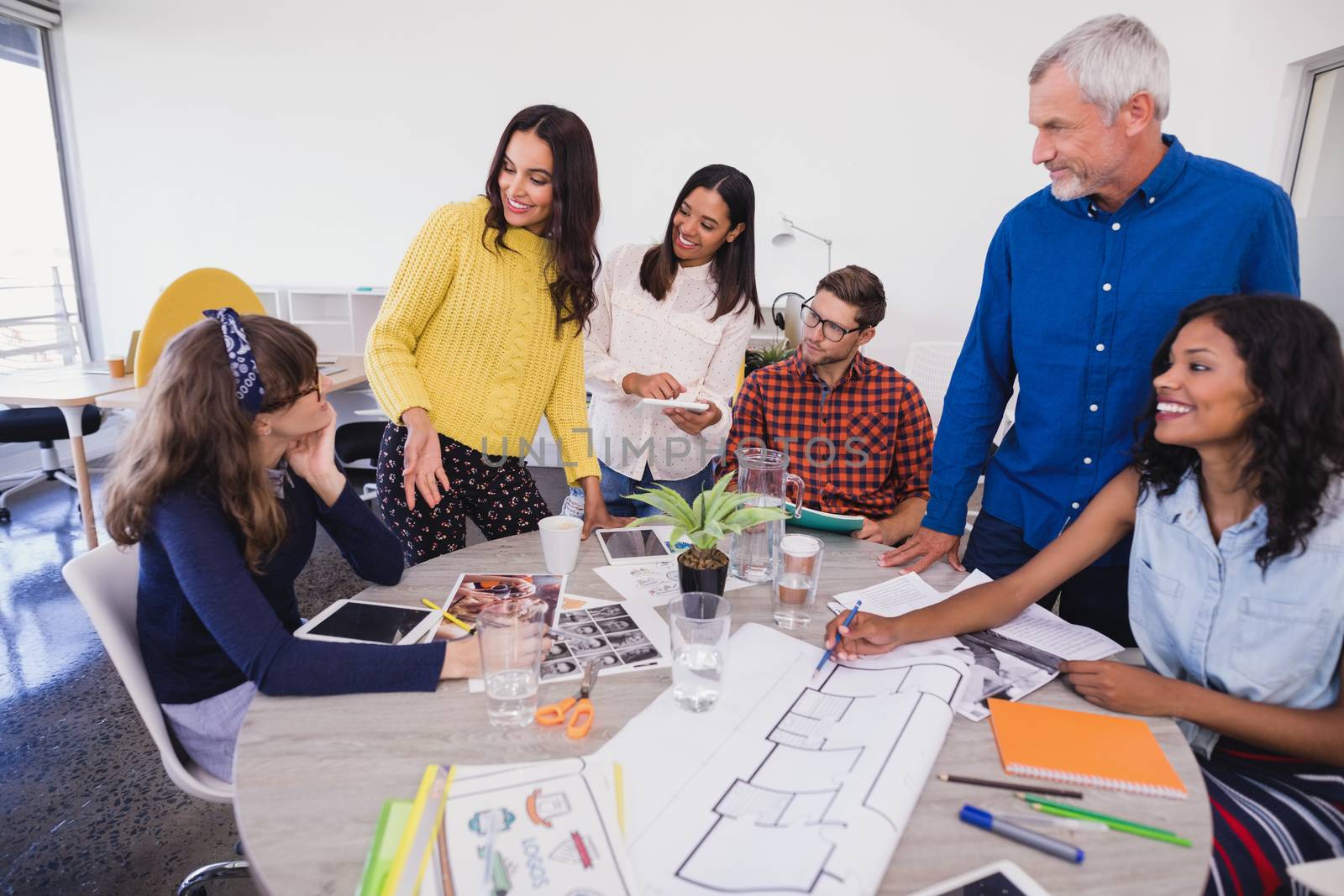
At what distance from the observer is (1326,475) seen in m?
1.14

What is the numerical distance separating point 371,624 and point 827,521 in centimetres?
101

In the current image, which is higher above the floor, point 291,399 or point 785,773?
point 291,399

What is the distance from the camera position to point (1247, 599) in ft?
3.83

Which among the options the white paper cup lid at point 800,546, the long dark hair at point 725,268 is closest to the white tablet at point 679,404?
the long dark hair at point 725,268

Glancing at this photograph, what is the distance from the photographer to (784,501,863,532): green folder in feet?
5.79

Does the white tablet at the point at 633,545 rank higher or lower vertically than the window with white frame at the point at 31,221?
lower

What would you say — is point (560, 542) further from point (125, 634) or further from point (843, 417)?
point (843, 417)

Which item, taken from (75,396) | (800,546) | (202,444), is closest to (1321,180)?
(800,546)

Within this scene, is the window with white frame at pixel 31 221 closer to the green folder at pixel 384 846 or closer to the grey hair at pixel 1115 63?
the green folder at pixel 384 846

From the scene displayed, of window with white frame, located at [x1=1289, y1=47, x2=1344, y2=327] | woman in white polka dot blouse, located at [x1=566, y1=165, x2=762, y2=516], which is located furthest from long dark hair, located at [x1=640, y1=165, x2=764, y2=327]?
window with white frame, located at [x1=1289, y1=47, x2=1344, y2=327]

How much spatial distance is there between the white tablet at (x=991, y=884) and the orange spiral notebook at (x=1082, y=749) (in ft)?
0.63

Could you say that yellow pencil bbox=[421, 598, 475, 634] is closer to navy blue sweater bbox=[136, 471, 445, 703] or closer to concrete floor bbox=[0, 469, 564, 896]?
navy blue sweater bbox=[136, 471, 445, 703]

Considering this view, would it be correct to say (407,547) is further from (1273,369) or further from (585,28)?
(585,28)

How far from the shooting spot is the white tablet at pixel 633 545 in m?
1.58
